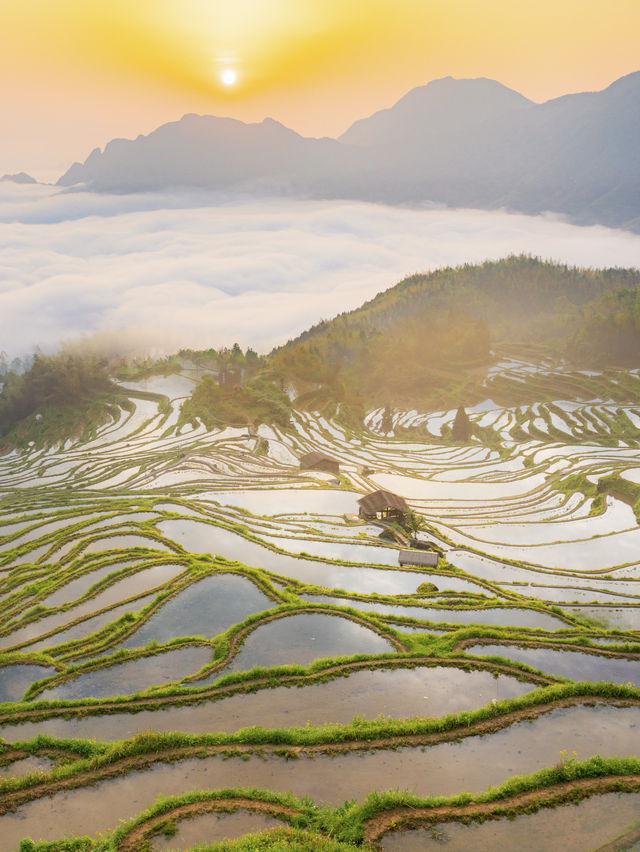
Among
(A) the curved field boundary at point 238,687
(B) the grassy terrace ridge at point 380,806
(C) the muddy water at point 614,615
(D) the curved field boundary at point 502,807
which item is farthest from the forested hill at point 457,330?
(D) the curved field boundary at point 502,807

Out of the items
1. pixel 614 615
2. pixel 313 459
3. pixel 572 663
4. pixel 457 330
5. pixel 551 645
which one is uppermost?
pixel 457 330

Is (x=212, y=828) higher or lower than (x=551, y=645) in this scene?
higher

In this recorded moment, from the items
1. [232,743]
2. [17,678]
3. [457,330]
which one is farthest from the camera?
[457,330]

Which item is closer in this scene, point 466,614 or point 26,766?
point 26,766

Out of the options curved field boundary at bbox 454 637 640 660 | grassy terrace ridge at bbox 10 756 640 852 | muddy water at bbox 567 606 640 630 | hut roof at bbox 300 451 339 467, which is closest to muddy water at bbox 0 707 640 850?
grassy terrace ridge at bbox 10 756 640 852

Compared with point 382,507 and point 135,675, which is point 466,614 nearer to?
point 135,675

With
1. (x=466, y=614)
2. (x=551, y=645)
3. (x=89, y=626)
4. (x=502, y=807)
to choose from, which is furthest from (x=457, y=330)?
(x=502, y=807)

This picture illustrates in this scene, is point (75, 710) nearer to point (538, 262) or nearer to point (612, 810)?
point (612, 810)
